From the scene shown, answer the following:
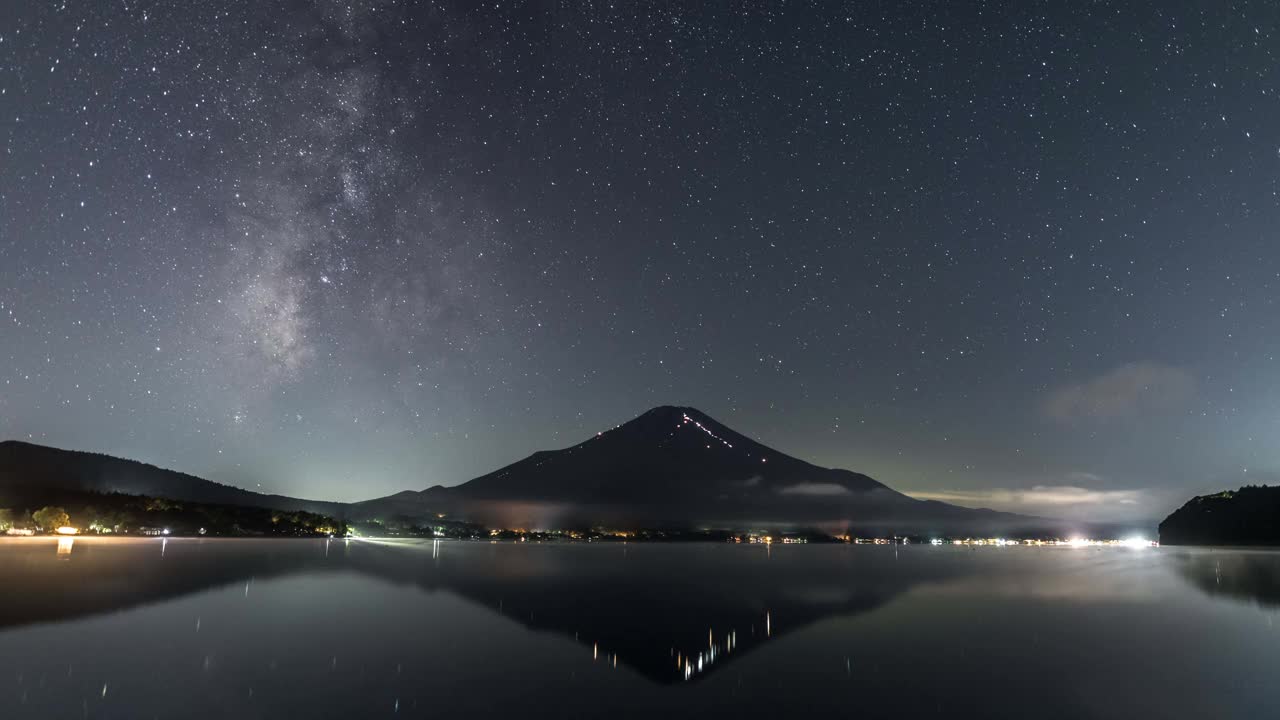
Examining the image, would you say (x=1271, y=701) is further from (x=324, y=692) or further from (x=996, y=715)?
(x=324, y=692)

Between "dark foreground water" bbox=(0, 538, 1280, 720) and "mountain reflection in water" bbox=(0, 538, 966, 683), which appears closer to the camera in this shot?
"dark foreground water" bbox=(0, 538, 1280, 720)

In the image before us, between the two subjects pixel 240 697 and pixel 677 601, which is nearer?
pixel 240 697

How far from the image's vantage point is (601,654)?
20.3 metres

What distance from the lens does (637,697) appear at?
15.1 m

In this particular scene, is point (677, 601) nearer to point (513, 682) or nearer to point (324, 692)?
point (513, 682)

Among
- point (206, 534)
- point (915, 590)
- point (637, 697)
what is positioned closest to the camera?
point (637, 697)

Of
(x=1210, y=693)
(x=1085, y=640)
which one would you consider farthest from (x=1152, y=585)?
(x=1210, y=693)

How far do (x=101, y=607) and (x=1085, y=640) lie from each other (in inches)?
1230

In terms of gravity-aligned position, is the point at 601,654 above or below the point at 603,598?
above

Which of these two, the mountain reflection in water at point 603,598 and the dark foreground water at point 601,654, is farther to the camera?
the mountain reflection in water at point 603,598

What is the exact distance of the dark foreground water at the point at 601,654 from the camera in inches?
567

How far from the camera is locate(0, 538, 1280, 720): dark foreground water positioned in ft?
47.3

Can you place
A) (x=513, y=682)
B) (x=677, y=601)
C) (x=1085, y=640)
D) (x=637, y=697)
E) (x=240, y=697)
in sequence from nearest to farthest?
(x=240, y=697) < (x=637, y=697) < (x=513, y=682) < (x=1085, y=640) < (x=677, y=601)

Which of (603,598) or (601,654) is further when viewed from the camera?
(603,598)
